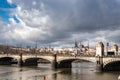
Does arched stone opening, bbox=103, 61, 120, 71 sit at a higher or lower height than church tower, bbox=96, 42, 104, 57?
lower

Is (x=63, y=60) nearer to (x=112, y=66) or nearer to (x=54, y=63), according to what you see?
(x=54, y=63)

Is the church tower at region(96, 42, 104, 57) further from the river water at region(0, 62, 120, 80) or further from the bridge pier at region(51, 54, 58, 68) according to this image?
the bridge pier at region(51, 54, 58, 68)

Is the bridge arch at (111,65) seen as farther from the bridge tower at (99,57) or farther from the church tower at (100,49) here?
the church tower at (100,49)

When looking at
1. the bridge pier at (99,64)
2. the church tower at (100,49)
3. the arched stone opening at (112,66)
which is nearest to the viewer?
the bridge pier at (99,64)

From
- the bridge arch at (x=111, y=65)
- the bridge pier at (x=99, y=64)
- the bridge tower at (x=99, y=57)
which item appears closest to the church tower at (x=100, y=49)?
the bridge tower at (x=99, y=57)

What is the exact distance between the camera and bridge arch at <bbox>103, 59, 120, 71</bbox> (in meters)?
88.4

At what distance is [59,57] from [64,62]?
3.66m

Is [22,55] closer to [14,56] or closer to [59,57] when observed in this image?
[14,56]

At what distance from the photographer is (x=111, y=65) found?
3765 inches

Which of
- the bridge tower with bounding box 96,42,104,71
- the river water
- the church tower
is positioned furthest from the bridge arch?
the river water

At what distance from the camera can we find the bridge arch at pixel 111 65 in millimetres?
88363

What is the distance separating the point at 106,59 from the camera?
90250mm

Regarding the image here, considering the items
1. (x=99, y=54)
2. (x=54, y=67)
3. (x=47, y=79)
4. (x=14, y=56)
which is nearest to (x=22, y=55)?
(x=14, y=56)

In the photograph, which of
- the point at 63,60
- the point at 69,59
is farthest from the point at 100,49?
the point at 63,60
